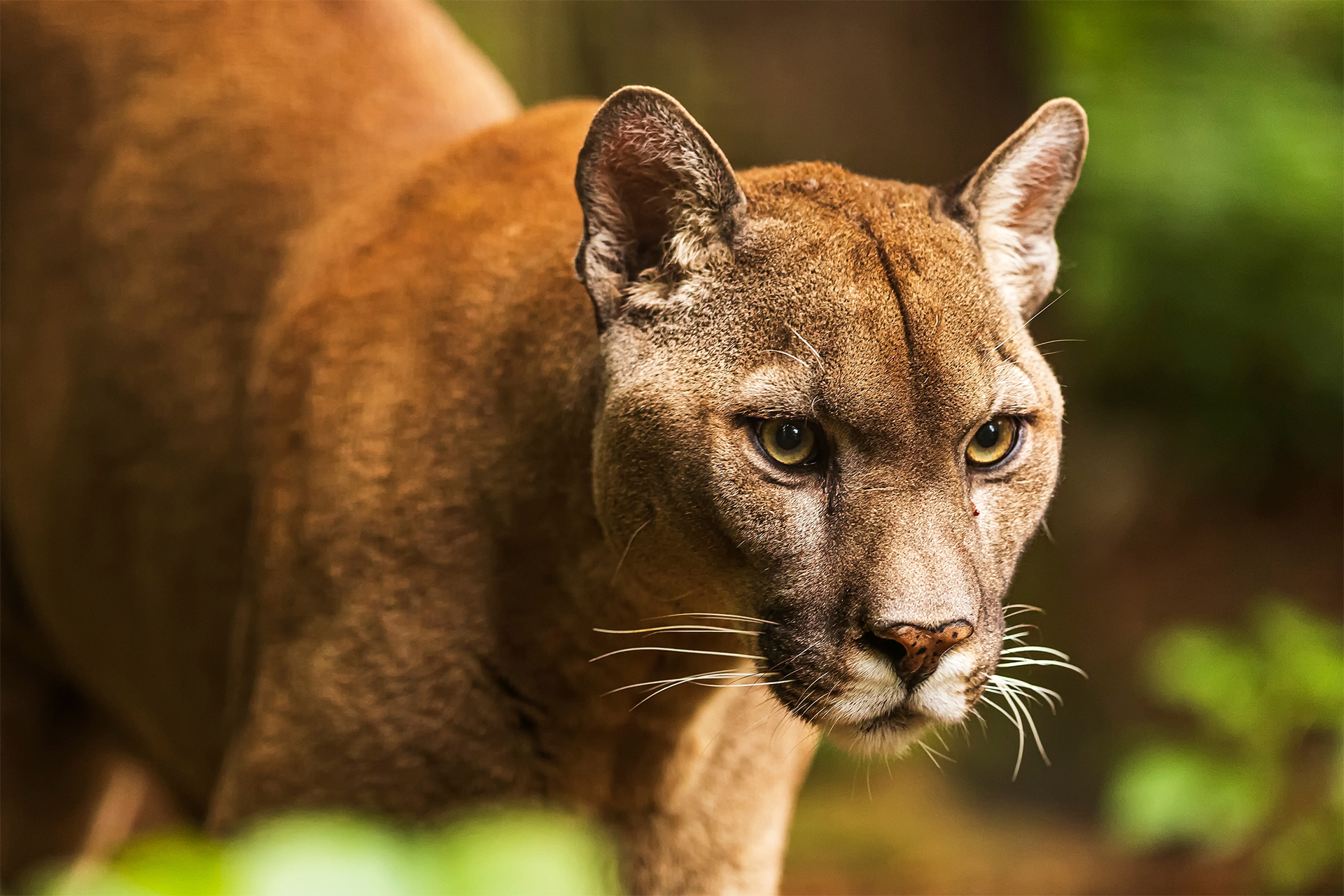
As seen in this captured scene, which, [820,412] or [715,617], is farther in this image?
[715,617]

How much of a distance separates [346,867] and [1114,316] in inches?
272

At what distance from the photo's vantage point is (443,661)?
304 centimetres

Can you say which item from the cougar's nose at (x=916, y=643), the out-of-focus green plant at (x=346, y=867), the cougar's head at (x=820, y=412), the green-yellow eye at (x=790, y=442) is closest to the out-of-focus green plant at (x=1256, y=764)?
the cougar's head at (x=820, y=412)

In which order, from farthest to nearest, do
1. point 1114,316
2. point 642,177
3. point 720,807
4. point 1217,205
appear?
point 1114,316 → point 1217,205 → point 720,807 → point 642,177

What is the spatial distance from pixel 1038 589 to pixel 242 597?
521 cm

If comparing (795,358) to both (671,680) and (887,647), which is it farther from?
(671,680)

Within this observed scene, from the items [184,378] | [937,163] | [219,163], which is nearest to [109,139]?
[219,163]

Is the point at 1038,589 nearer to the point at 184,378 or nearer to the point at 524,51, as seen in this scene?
the point at 524,51

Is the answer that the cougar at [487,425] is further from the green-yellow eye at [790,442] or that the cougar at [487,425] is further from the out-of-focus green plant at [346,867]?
the out-of-focus green plant at [346,867]

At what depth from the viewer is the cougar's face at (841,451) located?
8.34 feet

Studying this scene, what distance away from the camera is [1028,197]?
2984 millimetres

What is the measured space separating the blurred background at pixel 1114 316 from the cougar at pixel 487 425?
3255mm

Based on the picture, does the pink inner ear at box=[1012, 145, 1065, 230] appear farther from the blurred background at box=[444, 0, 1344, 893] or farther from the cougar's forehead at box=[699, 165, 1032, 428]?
the blurred background at box=[444, 0, 1344, 893]

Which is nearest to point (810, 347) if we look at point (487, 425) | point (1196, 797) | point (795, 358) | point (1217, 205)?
point (795, 358)
